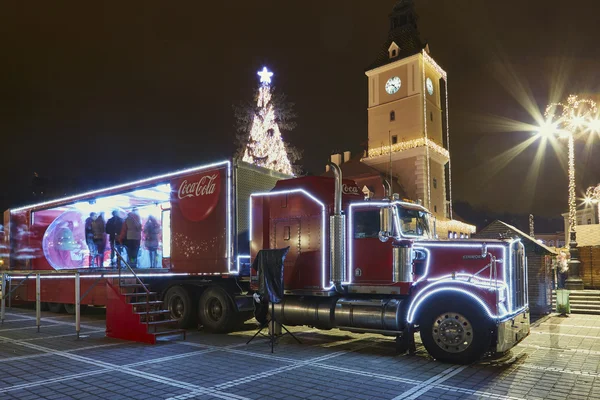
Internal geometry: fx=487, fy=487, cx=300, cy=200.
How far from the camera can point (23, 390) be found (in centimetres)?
708

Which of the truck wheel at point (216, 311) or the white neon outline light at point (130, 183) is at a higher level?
the white neon outline light at point (130, 183)

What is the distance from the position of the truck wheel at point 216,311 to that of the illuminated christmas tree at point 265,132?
17918mm

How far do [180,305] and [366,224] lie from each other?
20.0ft

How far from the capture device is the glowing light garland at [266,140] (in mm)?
30594

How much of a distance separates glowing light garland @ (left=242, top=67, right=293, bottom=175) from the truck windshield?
20309 mm

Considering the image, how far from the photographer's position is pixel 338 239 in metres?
10.2

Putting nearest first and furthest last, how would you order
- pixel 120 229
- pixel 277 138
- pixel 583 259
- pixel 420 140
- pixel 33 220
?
pixel 120 229
pixel 33 220
pixel 583 259
pixel 277 138
pixel 420 140

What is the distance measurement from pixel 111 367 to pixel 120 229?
8085 millimetres

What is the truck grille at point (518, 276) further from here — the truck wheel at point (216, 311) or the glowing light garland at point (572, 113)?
the glowing light garland at point (572, 113)

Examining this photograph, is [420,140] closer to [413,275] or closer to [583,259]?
[583,259]

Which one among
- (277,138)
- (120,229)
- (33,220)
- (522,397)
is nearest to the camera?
(522,397)

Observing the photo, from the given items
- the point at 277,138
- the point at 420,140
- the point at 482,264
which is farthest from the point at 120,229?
the point at 420,140

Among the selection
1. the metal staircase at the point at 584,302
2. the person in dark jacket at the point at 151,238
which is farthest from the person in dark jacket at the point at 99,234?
the metal staircase at the point at 584,302

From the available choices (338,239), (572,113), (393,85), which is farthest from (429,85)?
(338,239)
